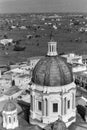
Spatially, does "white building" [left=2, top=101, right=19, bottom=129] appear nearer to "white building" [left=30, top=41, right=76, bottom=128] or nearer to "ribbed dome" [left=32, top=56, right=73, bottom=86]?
"white building" [left=30, top=41, right=76, bottom=128]

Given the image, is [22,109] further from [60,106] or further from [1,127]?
[60,106]

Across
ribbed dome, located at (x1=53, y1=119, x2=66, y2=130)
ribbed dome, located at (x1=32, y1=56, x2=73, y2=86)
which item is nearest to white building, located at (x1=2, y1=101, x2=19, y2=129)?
ribbed dome, located at (x1=32, y1=56, x2=73, y2=86)

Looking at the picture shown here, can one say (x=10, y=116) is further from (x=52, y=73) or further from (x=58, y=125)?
(x=52, y=73)

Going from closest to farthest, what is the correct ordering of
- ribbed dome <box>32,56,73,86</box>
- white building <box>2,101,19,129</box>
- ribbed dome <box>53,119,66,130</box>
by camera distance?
ribbed dome <box>53,119,66,130</box> < ribbed dome <box>32,56,73,86</box> < white building <box>2,101,19,129</box>

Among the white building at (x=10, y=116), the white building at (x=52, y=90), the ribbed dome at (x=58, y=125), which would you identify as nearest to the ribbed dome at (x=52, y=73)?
the white building at (x=52, y=90)

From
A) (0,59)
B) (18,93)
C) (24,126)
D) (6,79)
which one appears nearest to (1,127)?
(24,126)

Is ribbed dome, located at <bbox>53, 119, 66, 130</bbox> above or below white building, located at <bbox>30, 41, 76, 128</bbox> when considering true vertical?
below

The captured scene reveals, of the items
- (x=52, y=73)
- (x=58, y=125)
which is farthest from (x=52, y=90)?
(x=58, y=125)
